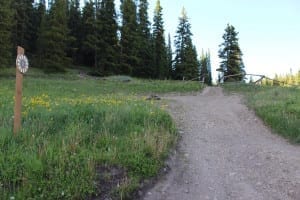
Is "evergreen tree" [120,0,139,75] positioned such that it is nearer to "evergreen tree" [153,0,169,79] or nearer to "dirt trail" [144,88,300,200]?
"evergreen tree" [153,0,169,79]

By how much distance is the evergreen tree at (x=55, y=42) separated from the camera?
48969mm

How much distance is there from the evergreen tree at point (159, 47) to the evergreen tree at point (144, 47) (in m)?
1.13

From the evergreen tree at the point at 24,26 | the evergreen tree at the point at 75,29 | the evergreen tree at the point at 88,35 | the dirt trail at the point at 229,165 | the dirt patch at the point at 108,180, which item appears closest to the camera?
the dirt patch at the point at 108,180

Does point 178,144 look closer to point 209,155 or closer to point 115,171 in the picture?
point 209,155

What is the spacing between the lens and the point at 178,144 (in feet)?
37.6

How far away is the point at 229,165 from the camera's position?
10.0m

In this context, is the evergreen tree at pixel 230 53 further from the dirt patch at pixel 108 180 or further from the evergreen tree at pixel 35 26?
the dirt patch at pixel 108 180

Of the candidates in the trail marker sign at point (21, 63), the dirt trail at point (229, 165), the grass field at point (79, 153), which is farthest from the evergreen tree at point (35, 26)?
the trail marker sign at point (21, 63)

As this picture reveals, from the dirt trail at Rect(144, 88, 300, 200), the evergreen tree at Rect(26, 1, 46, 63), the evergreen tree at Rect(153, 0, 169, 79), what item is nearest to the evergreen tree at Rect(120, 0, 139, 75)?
the evergreen tree at Rect(153, 0, 169, 79)

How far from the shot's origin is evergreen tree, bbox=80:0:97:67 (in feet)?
182

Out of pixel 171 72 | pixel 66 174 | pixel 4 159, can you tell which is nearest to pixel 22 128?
pixel 4 159

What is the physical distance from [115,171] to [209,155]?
3.75 metres

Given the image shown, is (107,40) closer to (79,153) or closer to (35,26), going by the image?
(35,26)

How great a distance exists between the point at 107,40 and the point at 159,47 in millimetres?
10849
